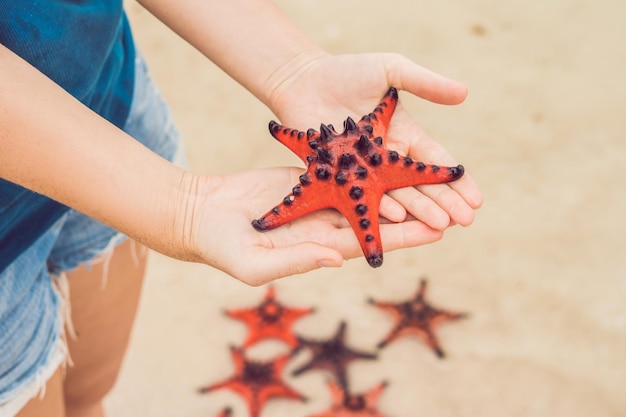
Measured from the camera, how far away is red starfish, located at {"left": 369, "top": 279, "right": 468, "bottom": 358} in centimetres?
402

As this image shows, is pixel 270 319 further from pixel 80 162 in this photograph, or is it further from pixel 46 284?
pixel 80 162

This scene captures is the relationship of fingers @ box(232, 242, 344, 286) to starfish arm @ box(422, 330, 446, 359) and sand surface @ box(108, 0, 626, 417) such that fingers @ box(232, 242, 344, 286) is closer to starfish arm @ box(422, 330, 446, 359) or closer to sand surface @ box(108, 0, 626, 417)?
sand surface @ box(108, 0, 626, 417)

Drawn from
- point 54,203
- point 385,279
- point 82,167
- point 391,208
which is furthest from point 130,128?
point 385,279

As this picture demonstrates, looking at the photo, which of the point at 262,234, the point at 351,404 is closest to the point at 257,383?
the point at 351,404

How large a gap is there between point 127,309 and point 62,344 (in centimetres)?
60

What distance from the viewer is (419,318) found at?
405 cm

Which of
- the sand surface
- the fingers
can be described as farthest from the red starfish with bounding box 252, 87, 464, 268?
the sand surface

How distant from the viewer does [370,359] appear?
3.98 metres

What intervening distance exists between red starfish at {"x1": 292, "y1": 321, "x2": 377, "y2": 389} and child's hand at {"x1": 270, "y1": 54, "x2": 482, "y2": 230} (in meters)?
1.82

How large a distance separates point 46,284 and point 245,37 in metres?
1.07

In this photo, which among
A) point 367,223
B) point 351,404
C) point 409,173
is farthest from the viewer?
point 351,404

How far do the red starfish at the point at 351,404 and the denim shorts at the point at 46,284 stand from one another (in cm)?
179

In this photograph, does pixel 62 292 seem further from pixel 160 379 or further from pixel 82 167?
pixel 160 379

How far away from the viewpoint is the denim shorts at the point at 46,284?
192cm
